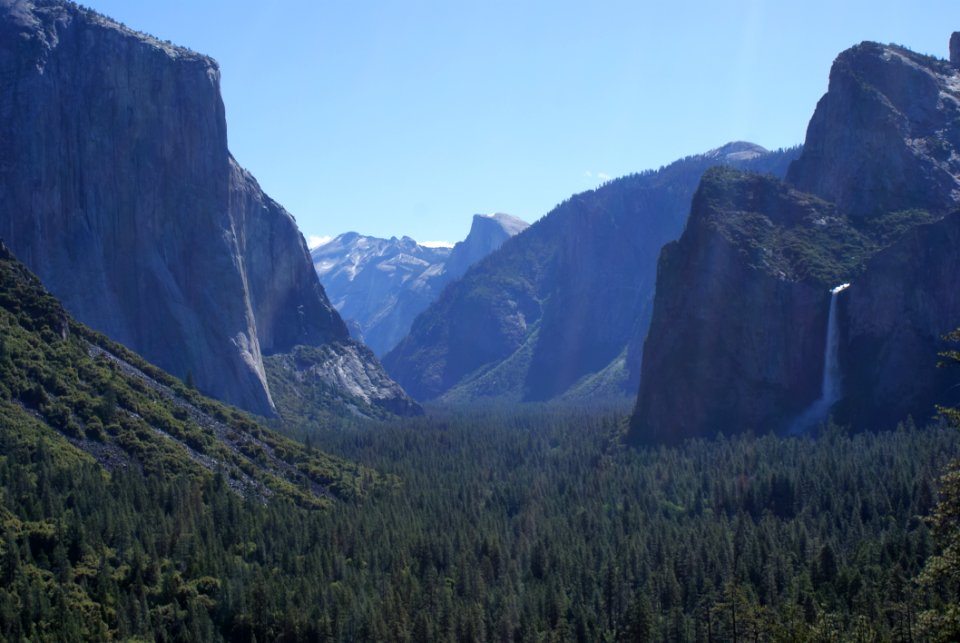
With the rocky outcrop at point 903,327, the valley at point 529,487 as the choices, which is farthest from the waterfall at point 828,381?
the rocky outcrop at point 903,327

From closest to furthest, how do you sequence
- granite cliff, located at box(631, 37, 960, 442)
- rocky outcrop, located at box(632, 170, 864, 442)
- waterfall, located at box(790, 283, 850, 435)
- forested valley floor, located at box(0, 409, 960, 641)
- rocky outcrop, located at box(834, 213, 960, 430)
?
forested valley floor, located at box(0, 409, 960, 641)
rocky outcrop, located at box(834, 213, 960, 430)
granite cliff, located at box(631, 37, 960, 442)
waterfall, located at box(790, 283, 850, 435)
rocky outcrop, located at box(632, 170, 864, 442)

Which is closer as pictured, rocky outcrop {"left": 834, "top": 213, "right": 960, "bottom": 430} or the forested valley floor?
the forested valley floor

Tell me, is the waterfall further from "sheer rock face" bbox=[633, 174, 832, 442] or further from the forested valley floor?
the forested valley floor

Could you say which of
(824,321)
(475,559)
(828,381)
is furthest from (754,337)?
(475,559)

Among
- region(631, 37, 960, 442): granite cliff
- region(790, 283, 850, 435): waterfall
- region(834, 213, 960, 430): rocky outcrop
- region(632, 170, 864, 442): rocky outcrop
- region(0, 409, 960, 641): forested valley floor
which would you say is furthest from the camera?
region(632, 170, 864, 442): rocky outcrop

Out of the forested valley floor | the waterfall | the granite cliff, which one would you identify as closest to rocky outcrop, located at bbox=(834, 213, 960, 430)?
the granite cliff

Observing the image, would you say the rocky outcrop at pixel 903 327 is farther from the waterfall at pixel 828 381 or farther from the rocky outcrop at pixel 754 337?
the rocky outcrop at pixel 754 337
